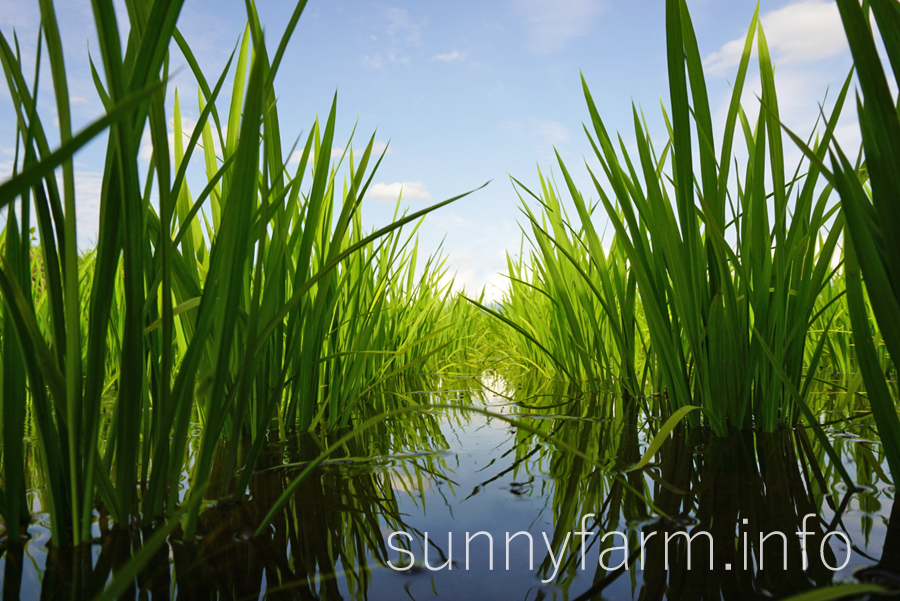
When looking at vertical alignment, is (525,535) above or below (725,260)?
below

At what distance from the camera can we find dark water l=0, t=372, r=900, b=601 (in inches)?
17.2

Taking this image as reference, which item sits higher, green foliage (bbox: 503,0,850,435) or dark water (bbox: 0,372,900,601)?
green foliage (bbox: 503,0,850,435)

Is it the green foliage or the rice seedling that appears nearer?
the rice seedling

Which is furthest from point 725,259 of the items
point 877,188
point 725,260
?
point 877,188

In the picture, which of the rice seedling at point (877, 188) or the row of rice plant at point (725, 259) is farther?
the row of rice plant at point (725, 259)

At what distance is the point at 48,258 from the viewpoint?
1.63ft

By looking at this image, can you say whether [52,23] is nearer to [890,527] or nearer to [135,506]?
[135,506]

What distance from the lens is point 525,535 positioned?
535 millimetres

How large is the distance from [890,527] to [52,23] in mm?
946

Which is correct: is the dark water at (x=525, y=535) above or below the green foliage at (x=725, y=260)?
below

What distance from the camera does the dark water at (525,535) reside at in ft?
1.44

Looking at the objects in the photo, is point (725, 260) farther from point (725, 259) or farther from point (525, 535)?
point (525, 535)

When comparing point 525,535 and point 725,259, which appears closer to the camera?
point 525,535

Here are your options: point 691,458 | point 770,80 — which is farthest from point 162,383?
point 770,80
